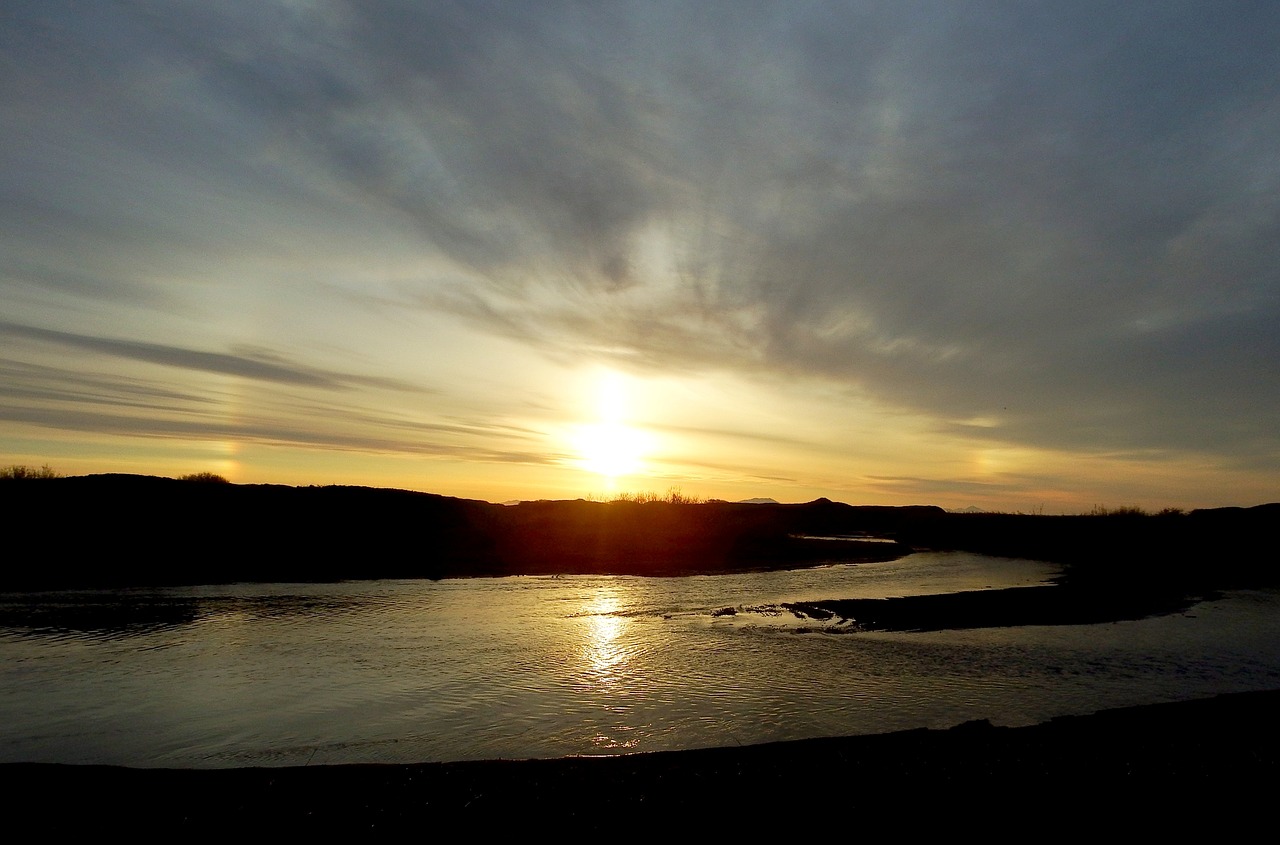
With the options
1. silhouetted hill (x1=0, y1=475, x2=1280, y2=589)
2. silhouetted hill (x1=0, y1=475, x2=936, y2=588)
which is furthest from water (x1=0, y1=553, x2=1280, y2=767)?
silhouetted hill (x1=0, y1=475, x2=1280, y2=589)

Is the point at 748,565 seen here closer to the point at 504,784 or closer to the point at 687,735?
the point at 687,735

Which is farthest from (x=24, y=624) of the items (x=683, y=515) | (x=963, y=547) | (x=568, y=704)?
(x=963, y=547)

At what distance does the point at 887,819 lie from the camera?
8.66m

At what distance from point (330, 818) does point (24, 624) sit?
21919 millimetres

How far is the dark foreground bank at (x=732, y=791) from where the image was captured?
866 cm

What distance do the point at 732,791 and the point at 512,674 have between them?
906 centimetres

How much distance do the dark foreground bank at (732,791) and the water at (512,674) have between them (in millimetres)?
1275

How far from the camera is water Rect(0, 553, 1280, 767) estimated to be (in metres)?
12.6

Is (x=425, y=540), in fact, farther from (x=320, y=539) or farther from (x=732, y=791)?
(x=732, y=791)

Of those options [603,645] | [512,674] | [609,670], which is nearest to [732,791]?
[609,670]

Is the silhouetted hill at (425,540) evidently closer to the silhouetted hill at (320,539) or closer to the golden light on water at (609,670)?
the silhouetted hill at (320,539)

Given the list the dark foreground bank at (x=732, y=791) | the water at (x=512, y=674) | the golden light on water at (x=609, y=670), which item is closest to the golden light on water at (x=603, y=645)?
the golden light on water at (x=609, y=670)

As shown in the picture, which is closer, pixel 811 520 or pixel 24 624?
pixel 24 624

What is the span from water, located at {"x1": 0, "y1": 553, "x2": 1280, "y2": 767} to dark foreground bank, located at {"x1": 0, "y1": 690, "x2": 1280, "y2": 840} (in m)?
1.27
